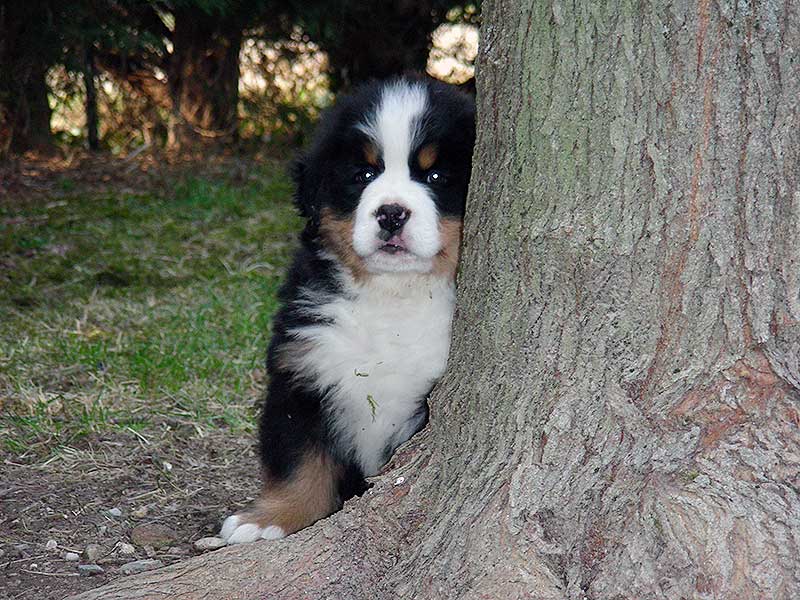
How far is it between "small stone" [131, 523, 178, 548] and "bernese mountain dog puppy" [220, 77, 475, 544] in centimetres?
15

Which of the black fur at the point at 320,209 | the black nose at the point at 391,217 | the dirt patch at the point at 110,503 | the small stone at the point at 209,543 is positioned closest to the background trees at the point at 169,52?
the dirt patch at the point at 110,503

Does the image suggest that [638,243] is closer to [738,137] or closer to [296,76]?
[738,137]

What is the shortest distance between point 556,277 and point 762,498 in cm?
51

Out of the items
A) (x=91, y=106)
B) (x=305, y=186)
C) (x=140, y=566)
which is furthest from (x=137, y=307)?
(x=91, y=106)

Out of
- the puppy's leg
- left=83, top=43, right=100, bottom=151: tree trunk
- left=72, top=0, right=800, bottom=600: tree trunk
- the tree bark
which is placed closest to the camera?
left=72, top=0, right=800, bottom=600: tree trunk

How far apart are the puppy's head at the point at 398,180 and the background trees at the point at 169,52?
392 cm

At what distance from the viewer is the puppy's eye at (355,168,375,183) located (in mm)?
2719

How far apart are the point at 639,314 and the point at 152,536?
149 centimetres

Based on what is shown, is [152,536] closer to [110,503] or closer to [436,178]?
[110,503]

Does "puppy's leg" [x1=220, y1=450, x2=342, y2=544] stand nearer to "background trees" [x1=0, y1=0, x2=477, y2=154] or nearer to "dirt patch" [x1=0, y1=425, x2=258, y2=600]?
"dirt patch" [x1=0, y1=425, x2=258, y2=600]

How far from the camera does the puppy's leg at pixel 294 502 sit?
2793 millimetres

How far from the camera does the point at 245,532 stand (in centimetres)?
274

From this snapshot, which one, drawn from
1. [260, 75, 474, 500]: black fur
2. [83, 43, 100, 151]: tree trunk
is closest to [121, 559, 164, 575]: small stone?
[260, 75, 474, 500]: black fur

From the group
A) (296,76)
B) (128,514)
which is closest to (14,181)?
(296,76)
